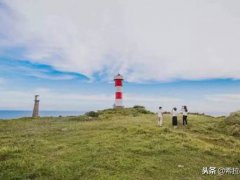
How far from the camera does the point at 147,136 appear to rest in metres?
25.6

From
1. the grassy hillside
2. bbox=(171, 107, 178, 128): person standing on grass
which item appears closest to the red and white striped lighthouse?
bbox=(171, 107, 178, 128): person standing on grass

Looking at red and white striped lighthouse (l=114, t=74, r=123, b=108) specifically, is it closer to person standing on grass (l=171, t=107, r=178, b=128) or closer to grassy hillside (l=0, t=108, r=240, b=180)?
person standing on grass (l=171, t=107, r=178, b=128)

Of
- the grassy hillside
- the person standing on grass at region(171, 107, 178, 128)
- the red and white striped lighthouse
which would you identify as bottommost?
the grassy hillside

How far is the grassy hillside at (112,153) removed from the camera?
17.8 m

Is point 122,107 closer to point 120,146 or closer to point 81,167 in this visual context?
point 120,146

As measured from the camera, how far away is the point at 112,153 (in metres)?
20.8

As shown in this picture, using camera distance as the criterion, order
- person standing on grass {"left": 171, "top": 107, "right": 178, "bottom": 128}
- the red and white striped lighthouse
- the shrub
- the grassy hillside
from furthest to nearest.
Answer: the red and white striped lighthouse < the shrub < person standing on grass {"left": 171, "top": 107, "right": 178, "bottom": 128} < the grassy hillside

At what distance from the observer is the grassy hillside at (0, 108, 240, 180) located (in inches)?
702

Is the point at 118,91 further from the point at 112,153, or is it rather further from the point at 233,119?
the point at 112,153

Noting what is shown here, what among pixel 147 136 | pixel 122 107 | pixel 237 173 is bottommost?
pixel 237 173

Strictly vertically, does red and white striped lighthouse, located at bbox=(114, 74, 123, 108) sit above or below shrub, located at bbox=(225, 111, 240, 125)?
above

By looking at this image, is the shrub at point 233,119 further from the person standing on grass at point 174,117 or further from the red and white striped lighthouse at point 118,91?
the red and white striped lighthouse at point 118,91

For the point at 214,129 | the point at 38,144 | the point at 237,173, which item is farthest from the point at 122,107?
the point at 237,173

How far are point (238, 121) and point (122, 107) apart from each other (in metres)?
17.8
